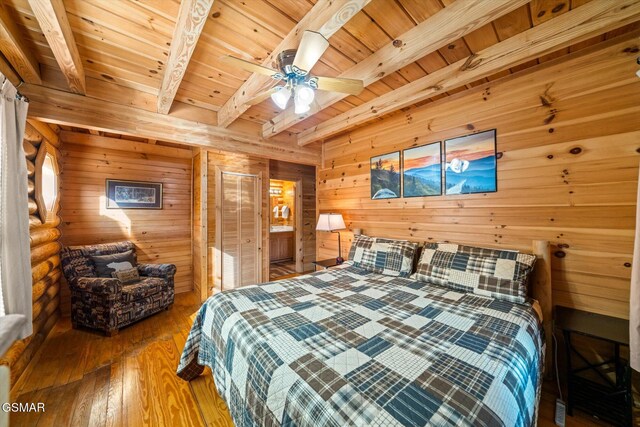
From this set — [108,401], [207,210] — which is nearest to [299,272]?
[207,210]

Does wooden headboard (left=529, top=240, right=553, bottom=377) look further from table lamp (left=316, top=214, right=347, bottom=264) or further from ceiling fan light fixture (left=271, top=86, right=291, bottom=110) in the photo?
ceiling fan light fixture (left=271, top=86, right=291, bottom=110)

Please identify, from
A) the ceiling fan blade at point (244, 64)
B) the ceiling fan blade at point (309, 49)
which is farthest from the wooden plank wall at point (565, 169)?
the ceiling fan blade at point (244, 64)

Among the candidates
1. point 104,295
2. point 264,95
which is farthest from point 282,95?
point 104,295

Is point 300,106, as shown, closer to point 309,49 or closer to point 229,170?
point 309,49

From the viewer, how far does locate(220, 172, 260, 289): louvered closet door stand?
356 cm

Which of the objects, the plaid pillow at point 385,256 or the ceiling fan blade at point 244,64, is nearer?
the ceiling fan blade at point 244,64

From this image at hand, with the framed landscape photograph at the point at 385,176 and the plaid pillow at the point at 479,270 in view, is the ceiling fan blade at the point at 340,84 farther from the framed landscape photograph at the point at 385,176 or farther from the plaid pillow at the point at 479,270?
the plaid pillow at the point at 479,270

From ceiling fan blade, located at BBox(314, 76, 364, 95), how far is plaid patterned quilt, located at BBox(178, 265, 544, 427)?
158 cm

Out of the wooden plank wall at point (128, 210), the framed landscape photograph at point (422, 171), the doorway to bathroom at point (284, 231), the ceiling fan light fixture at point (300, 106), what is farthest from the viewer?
the doorway to bathroom at point (284, 231)

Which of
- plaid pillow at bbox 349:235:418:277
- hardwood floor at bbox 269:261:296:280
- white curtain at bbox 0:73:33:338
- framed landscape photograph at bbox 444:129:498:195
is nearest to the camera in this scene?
white curtain at bbox 0:73:33:338

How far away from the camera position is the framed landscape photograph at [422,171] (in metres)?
2.55

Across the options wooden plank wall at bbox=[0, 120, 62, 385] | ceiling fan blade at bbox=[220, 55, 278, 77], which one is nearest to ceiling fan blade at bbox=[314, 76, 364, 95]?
ceiling fan blade at bbox=[220, 55, 278, 77]

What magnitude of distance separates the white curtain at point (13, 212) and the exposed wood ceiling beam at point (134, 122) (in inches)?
19.7

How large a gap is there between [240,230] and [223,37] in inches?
103
